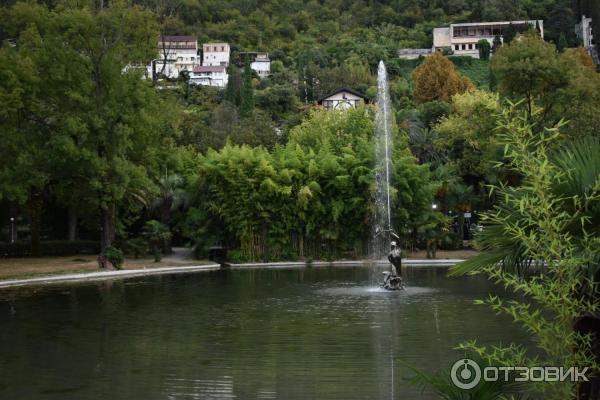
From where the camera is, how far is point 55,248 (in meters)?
40.0

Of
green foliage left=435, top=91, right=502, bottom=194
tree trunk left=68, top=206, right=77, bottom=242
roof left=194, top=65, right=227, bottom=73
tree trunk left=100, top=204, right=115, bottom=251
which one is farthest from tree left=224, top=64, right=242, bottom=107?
tree trunk left=100, top=204, right=115, bottom=251

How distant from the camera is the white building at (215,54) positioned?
477 feet

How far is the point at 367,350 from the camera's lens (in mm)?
15305

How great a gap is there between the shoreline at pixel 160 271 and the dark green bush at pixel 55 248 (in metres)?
7.13

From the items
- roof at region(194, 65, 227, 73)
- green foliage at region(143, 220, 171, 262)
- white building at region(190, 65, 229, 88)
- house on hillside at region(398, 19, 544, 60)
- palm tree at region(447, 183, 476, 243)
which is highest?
house on hillside at region(398, 19, 544, 60)

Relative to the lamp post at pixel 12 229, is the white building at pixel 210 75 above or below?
above

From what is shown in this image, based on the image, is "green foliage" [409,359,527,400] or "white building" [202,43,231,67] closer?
"green foliage" [409,359,527,400]

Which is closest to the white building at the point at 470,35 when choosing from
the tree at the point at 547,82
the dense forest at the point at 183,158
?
the dense forest at the point at 183,158

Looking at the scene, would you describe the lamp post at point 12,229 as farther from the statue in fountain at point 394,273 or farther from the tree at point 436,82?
the tree at point 436,82

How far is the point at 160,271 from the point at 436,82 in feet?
153

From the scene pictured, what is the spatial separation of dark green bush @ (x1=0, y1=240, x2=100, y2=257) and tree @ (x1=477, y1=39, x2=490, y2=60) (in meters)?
97.7

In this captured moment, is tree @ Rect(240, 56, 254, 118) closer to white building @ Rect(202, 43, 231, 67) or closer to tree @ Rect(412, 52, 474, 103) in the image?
tree @ Rect(412, 52, 474, 103)

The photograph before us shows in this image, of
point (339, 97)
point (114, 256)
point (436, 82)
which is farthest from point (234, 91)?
point (114, 256)

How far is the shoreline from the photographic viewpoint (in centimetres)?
3051
